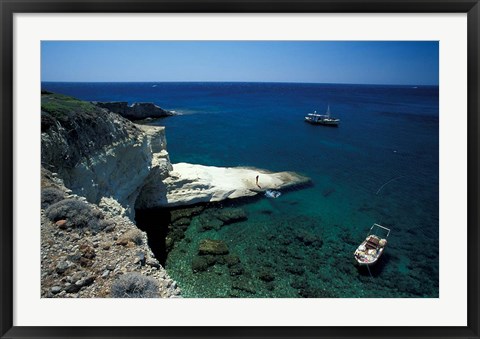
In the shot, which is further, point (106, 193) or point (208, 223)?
point (208, 223)

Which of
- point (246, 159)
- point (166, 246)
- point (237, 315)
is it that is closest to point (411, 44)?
point (237, 315)

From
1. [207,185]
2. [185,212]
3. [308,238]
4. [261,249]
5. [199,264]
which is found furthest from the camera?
[207,185]

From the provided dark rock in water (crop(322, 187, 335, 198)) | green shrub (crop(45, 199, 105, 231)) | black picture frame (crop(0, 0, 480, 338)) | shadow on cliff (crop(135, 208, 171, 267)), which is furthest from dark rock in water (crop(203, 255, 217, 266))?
dark rock in water (crop(322, 187, 335, 198))

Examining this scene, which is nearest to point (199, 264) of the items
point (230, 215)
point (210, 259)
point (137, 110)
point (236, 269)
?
point (210, 259)

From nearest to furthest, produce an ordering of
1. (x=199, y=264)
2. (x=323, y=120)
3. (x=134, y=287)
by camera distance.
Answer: (x=134, y=287)
(x=199, y=264)
(x=323, y=120)

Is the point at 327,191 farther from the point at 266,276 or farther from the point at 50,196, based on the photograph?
the point at 50,196

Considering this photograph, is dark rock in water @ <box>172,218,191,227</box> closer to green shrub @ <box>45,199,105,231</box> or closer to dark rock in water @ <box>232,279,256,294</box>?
dark rock in water @ <box>232,279,256,294</box>
